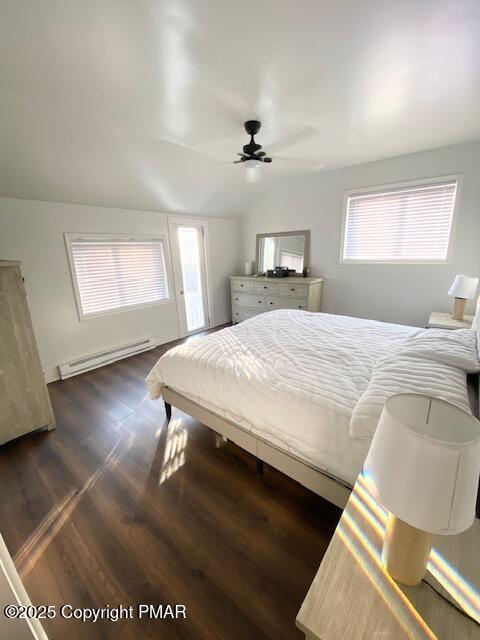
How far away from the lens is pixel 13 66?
4.70 feet

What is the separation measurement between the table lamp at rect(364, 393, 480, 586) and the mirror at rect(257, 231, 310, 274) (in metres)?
3.69

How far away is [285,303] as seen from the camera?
13.1 ft

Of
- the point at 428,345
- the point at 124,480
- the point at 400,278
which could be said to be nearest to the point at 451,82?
the point at 428,345

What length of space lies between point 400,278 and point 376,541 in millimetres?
3365

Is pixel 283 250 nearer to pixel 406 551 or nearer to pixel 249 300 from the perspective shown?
pixel 249 300

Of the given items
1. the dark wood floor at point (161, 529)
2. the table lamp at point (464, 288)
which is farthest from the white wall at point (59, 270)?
the table lamp at point (464, 288)

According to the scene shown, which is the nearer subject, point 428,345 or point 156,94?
point 428,345

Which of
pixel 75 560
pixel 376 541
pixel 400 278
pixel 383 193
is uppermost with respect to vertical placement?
pixel 383 193

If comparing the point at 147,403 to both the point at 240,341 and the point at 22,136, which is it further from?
the point at 22,136

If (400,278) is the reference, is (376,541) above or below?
below

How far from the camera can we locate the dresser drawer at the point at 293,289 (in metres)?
3.77

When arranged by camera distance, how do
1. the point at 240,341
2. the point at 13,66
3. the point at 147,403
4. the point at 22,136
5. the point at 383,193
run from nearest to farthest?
the point at 13,66
the point at 22,136
the point at 240,341
the point at 147,403
the point at 383,193

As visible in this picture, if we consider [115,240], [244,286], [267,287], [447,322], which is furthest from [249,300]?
[447,322]

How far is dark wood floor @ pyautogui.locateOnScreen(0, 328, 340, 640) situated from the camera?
1.10 m
